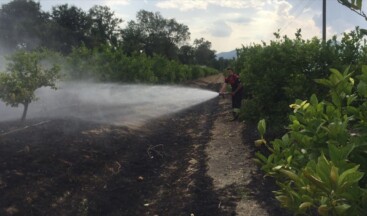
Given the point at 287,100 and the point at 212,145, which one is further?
the point at 212,145

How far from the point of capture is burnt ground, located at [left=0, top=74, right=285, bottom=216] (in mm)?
5254

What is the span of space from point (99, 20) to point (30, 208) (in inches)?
2467

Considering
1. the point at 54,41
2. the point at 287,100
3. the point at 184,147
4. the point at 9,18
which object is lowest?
the point at 184,147

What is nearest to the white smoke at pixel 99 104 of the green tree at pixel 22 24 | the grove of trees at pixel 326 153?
the grove of trees at pixel 326 153

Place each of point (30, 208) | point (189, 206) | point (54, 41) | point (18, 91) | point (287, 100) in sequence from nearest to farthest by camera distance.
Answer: point (30, 208), point (189, 206), point (287, 100), point (18, 91), point (54, 41)

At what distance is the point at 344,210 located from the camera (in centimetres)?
121

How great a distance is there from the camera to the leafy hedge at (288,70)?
743 cm

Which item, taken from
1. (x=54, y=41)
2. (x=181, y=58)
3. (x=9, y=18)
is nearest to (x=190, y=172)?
(x=54, y=41)

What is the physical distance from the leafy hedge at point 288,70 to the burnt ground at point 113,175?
98 cm

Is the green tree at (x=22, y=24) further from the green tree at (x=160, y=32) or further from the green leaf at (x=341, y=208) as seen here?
the green leaf at (x=341, y=208)

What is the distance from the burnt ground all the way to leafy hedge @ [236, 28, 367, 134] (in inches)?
38.4

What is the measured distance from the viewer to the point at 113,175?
266 inches

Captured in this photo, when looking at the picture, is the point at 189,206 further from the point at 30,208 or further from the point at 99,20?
the point at 99,20

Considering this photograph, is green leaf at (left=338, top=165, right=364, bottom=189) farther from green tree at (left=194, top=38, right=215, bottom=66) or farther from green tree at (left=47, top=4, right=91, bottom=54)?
green tree at (left=194, top=38, right=215, bottom=66)
